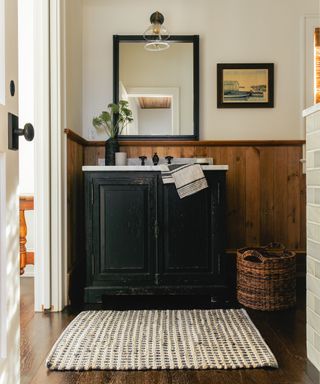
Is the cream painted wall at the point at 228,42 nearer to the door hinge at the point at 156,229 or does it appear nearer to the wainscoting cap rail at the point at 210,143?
the wainscoting cap rail at the point at 210,143

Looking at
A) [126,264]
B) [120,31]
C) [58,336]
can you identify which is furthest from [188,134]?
[58,336]

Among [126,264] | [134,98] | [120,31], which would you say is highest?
[120,31]

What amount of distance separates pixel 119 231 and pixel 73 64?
121 cm

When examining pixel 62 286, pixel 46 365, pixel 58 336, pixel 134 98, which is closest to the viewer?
pixel 46 365

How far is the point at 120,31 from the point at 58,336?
2262 mm

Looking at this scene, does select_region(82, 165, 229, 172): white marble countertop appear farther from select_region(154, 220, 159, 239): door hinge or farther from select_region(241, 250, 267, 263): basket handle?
select_region(241, 250, 267, 263): basket handle

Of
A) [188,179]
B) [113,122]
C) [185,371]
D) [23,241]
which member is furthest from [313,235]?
[23,241]

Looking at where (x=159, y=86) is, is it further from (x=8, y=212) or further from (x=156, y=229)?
(x=8, y=212)

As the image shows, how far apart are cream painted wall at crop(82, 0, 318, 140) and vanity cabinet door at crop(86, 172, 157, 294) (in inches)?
34.3

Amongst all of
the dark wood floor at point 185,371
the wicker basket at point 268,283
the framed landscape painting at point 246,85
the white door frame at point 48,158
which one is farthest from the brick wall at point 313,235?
the framed landscape painting at point 246,85

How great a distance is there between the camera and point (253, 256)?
2.61 meters

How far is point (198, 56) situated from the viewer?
3.01m

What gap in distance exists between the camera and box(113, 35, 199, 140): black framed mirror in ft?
9.73

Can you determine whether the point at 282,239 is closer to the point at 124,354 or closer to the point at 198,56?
the point at 198,56
